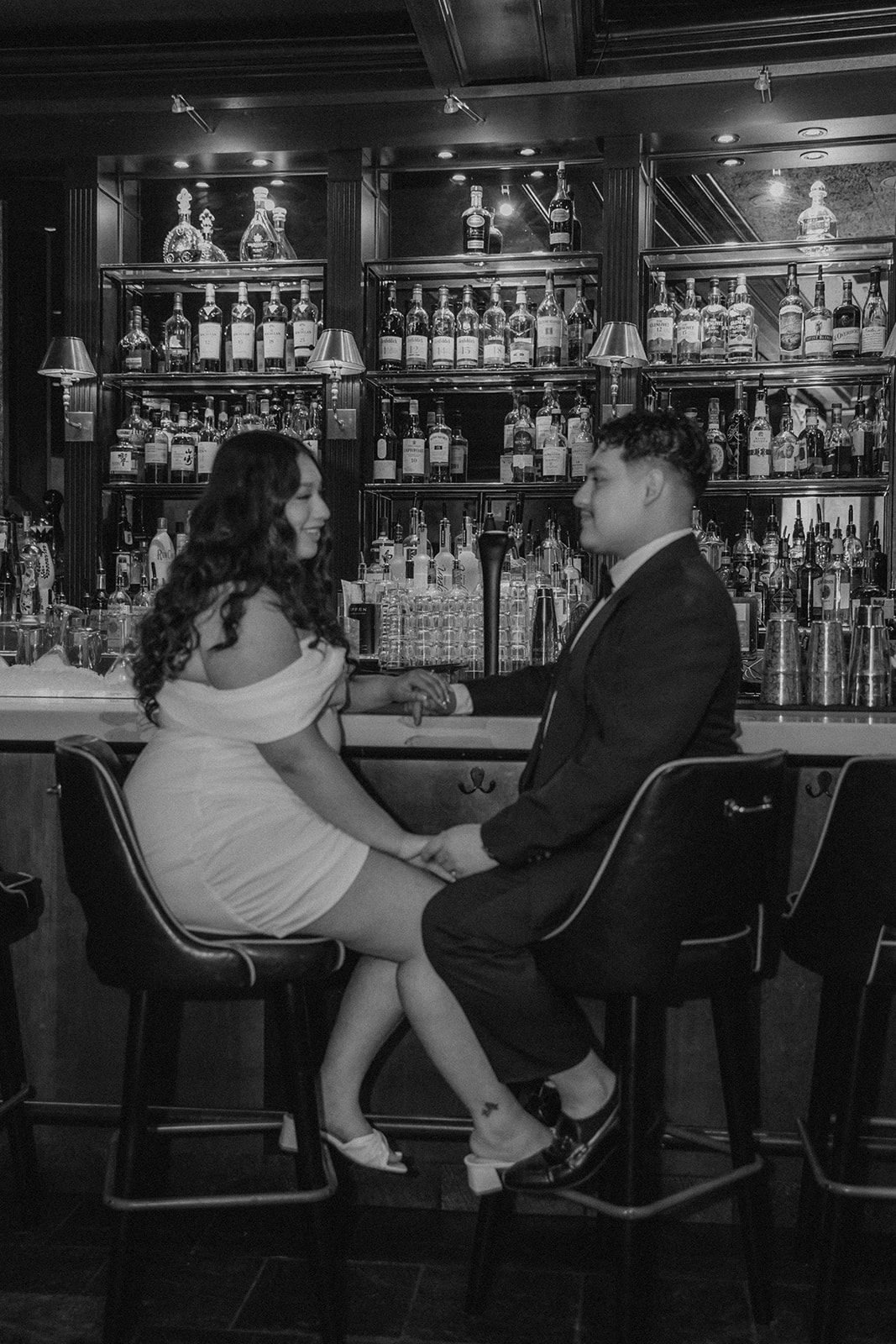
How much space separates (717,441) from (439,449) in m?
1.09

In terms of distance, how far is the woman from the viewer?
1984 mm

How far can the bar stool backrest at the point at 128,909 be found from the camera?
76.0 inches

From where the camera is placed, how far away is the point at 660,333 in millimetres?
4992

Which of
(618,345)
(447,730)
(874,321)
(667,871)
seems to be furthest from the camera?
(874,321)

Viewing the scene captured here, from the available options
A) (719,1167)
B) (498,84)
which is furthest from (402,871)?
(498,84)

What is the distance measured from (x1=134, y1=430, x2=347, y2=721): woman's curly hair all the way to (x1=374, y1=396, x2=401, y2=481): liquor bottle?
3062mm

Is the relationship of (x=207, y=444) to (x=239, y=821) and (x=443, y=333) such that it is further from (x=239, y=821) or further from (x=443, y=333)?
(x=239, y=821)

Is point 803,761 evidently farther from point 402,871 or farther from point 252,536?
point 252,536

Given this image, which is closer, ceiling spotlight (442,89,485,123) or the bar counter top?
the bar counter top

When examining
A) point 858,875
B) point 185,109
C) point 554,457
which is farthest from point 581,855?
point 185,109

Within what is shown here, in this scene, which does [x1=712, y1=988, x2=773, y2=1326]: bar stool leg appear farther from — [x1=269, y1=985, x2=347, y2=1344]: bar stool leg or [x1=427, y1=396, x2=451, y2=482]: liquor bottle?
[x1=427, y1=396, x2=451, y2=482]: liquor bottle

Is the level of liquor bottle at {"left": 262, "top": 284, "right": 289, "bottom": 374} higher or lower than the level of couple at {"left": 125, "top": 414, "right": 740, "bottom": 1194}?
higher

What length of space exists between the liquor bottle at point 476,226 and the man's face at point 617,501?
3352mm

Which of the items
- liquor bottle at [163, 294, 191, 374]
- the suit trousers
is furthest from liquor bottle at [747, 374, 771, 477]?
the suit trousers
